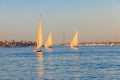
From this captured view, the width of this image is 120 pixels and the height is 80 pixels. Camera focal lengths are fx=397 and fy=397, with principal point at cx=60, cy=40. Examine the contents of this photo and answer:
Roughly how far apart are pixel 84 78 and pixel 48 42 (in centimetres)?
14332

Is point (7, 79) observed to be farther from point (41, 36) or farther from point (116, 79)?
point (41, 36)

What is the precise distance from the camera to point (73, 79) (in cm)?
4231

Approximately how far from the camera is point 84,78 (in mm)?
43062

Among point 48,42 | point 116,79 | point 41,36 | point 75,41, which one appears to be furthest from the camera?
point 75,41

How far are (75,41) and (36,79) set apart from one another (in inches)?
6137

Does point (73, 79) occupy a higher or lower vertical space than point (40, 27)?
lower

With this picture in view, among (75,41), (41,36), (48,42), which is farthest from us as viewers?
(75,41)

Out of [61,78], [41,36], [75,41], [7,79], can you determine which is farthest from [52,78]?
[75,41]

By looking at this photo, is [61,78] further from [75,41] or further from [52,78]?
[75,41]

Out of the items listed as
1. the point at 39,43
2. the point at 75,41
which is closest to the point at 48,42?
the point at 75,41

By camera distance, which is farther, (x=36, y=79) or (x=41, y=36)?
(x=41, y=36)

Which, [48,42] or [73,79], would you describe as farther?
[48,42]

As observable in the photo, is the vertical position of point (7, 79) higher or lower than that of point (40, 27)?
lower

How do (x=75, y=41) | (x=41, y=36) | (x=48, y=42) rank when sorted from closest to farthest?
(x=41, y=36), (x=48, y=42), (x=75, y=41)
